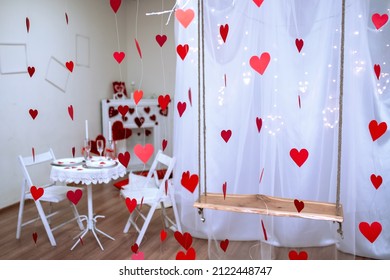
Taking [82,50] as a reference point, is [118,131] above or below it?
below

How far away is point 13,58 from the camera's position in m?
4.27

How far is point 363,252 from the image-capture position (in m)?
2.96

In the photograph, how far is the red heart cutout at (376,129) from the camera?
259cm

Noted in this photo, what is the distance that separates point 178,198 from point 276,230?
97 cm

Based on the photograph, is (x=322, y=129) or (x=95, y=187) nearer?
(x=322, y=129)

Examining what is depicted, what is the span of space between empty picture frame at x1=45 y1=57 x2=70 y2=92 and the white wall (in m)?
0.07

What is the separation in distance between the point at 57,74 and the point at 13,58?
722 millimetres

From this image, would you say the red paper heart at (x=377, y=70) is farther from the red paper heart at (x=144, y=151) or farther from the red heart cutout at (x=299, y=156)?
the red paper heart at (x=144, y=151)

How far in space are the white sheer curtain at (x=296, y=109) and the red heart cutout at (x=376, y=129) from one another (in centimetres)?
18

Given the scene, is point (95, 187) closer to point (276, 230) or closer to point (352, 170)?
point (276, 230)

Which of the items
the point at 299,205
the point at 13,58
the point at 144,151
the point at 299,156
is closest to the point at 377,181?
the point at 299,156

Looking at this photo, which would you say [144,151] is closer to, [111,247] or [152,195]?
[152,195]

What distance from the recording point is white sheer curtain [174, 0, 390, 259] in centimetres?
280

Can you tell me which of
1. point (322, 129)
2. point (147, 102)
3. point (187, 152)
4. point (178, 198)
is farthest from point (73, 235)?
A: point (147, 102)
